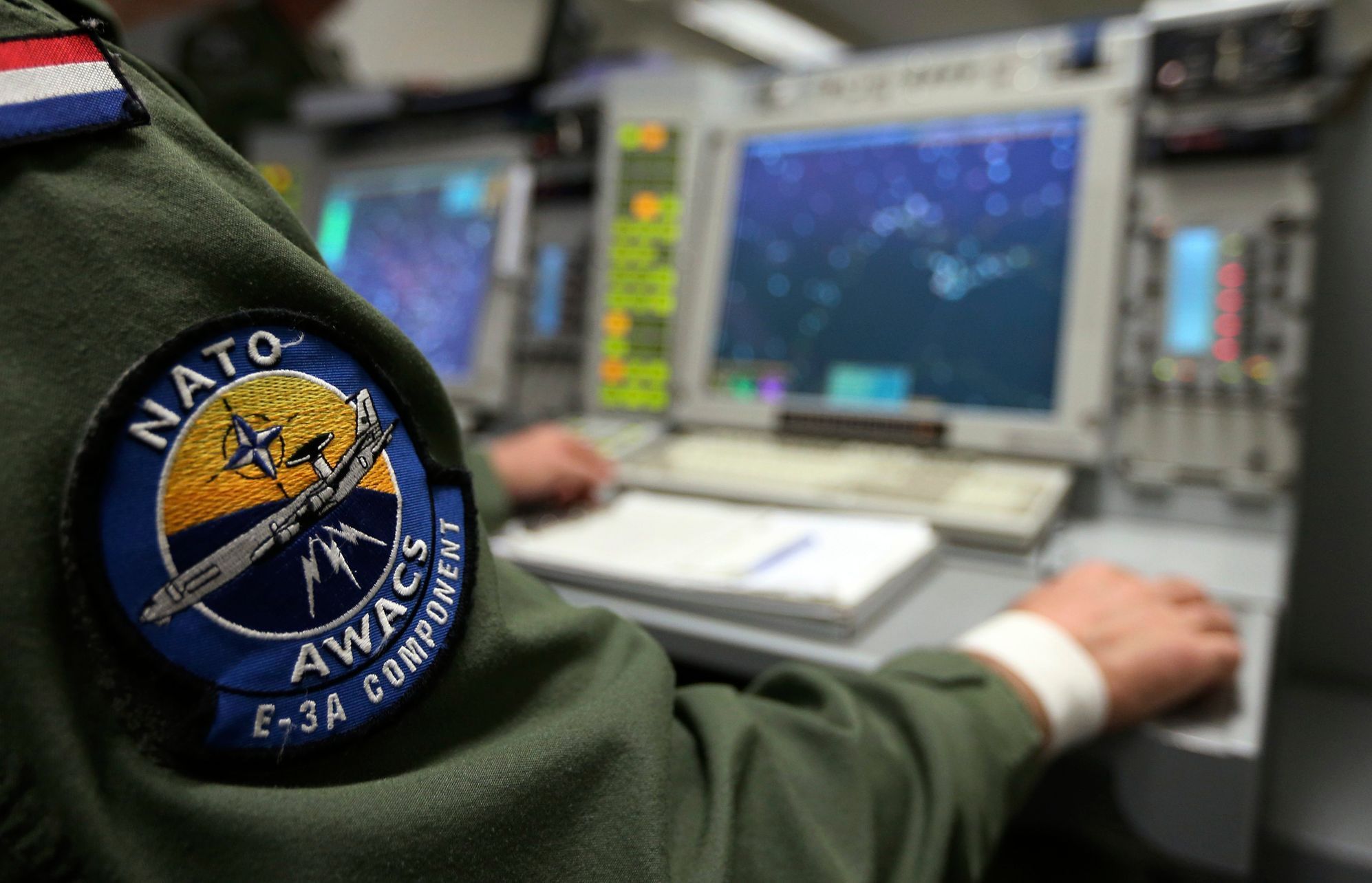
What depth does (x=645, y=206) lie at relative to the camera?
1.37 metres

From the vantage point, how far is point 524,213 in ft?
4.88

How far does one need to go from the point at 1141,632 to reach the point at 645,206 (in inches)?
40.3

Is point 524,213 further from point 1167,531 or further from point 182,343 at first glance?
point 182,343

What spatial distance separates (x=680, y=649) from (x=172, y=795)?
0.45m

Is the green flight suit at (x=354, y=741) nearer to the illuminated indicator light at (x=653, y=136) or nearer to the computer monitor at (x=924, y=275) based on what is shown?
the computer monitor at (x=924, y=275)

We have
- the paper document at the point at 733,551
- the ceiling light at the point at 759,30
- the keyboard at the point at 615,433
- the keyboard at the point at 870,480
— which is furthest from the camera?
the ceiling light at the point at 759,30

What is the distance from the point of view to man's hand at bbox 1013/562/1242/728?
532mm

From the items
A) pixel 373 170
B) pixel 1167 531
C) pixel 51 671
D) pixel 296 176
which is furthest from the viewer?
pixel 296 176

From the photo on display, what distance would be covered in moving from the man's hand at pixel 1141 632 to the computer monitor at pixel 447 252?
1.07 m

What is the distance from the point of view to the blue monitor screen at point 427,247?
152 centimetres

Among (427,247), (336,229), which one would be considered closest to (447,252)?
(427,247)

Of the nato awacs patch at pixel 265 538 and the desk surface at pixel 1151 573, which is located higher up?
the nato awacs patch at pixel 265 538

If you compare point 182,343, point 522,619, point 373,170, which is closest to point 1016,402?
point 522,619

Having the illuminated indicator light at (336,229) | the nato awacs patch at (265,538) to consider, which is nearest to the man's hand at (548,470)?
the nato awacs patch at (265,538)
